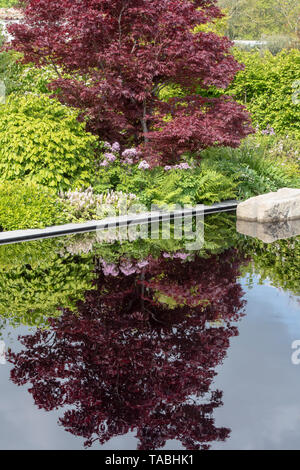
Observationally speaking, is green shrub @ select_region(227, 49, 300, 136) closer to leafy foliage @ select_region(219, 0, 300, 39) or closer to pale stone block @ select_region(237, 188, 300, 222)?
pale stone block @ select_region(237, 188, 300, 222)

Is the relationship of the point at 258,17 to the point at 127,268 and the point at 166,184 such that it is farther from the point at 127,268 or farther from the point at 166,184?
the point at 127,268

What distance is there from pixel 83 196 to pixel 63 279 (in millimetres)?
4531

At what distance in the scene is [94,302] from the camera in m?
7.56

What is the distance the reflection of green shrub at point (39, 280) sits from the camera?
7.33m

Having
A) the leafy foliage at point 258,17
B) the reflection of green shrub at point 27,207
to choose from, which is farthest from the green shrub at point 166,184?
the leafy foliage at point 258,17

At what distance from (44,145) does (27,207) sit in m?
1.82

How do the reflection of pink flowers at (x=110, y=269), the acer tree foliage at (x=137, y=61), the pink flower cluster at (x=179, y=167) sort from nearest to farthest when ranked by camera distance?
the reflection of pink flowers at (x=110, y=269), the acer tree foliage at (x=137, y=61), the pink flower cluster at (x=179, y=167)

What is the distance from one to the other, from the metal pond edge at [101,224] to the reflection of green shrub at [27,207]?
0.29m

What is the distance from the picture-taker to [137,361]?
5641mm

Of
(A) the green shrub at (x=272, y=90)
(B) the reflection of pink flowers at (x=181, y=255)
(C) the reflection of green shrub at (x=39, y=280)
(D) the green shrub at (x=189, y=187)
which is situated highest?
(A) the green shrub at (x=272, y=90)

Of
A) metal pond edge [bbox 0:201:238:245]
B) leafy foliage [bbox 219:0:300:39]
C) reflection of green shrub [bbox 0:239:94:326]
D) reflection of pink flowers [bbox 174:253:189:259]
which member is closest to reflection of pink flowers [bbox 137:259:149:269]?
reflection of pink flowers [bbox 174:253:189:259]

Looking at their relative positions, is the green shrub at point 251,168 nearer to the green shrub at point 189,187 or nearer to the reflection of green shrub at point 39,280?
the green shrub at point 189,187

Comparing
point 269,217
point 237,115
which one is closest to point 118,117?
point 237,115

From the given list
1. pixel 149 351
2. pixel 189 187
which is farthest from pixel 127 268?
pixel 189 187
